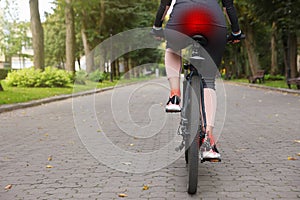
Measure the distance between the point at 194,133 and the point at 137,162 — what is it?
1562 millimetres

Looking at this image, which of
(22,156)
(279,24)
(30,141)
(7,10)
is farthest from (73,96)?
(7,10)

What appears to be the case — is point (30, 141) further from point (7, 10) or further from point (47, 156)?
point (7, 10)

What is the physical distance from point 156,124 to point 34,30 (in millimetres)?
17509

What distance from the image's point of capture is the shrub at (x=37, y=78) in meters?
23.0

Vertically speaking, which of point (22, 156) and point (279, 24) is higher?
point (279, 24)

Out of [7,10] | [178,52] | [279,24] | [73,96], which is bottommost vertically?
[73,96]

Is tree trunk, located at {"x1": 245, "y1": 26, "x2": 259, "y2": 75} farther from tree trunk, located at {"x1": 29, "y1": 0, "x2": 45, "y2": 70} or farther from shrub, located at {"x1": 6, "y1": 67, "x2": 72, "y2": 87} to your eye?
tree trunk, located at {"x1": 29, "y1": 0, "x2": 45, "y2": 70}

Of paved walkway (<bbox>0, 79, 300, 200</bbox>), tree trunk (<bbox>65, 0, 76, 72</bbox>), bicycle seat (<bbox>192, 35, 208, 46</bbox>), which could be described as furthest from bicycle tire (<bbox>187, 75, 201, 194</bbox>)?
tree trunk (<bbox>65, 0, 76, 72</bbox>)

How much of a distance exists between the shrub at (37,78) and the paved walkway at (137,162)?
14.6 meters

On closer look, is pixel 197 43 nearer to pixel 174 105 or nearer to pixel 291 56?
pixel 174 105

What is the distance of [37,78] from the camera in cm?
2312

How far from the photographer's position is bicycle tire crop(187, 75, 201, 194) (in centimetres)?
344

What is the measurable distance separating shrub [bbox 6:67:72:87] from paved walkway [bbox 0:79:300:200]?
1461 cm

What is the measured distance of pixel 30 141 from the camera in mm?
6805
